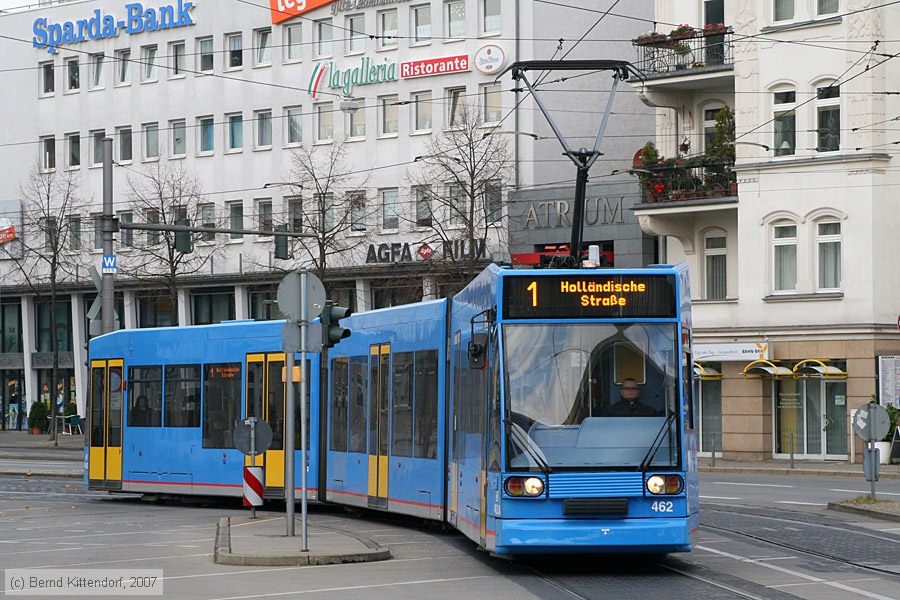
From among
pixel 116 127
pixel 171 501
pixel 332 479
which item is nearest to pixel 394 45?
pixel 116 127

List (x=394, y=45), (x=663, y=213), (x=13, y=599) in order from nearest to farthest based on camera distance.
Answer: (x=13, y=599), (x=663, y=213), (x=394, y=45)

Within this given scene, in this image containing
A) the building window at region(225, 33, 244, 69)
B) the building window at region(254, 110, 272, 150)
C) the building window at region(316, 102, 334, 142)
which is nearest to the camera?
the building window at region(316, 102, 334, 142)

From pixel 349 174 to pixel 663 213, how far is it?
15.1 m

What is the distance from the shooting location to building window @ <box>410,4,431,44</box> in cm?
5459

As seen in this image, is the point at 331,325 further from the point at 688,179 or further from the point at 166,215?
the point at 166,215

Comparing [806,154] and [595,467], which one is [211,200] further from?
[595,467]

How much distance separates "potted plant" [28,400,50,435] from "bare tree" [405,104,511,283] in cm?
1817

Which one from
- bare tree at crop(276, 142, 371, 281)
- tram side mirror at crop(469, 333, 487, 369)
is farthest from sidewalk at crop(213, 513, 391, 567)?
bare tree at crop(276, 142, 371, 281)

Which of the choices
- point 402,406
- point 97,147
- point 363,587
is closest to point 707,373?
point 402,406

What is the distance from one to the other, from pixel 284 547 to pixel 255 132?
42.9 metres

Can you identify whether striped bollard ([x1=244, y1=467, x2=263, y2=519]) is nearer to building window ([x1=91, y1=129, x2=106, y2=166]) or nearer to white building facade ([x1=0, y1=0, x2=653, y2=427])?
white building facade ([x1=0, y1=0, x2=653, y2=427])

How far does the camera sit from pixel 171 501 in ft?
97.0

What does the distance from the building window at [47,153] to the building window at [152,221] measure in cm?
818

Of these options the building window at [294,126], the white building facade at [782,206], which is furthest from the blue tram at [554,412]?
the building window at [294,126]
